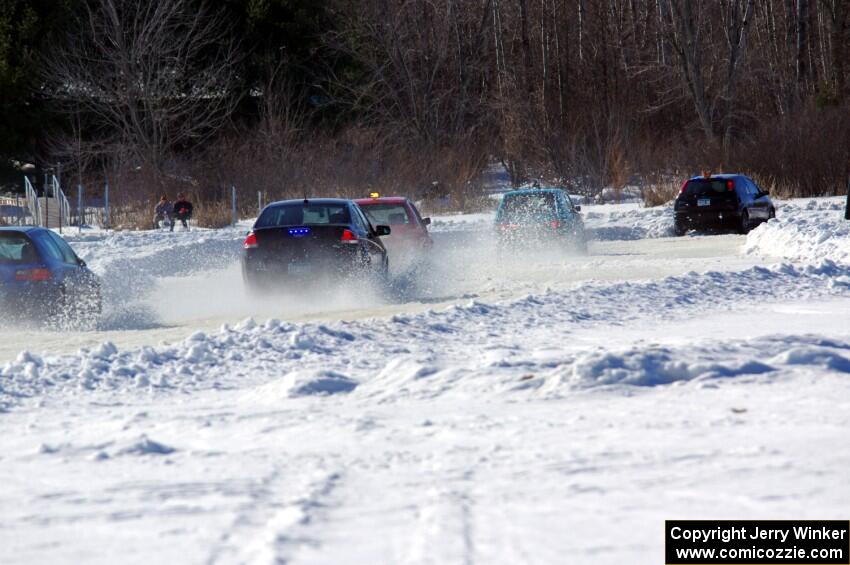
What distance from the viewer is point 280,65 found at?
57.6m

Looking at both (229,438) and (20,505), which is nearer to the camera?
(20,505)

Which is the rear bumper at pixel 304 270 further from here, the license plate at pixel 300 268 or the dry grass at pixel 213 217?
the dry grass at pixel 213 217

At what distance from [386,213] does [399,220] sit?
0.29m

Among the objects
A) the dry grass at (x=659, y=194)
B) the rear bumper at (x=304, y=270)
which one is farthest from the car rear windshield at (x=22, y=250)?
the dry grass at (x=659, y=194)

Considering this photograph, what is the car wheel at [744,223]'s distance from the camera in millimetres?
30609

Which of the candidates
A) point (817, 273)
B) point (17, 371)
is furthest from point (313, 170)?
point (17, 371)

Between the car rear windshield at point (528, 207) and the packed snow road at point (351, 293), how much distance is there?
2.65 feet

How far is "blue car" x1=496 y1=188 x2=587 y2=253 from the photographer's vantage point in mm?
24625

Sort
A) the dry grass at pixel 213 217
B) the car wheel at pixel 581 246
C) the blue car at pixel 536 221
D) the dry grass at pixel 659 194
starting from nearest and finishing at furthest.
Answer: the blue car at pixel 536 221
the car wheel at pixel 581 246
the dry grass at pixel 213 217
the dry grass at pixel 659 194

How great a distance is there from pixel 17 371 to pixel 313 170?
136 ft

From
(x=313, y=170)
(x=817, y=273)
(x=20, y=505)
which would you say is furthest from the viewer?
(x=313, y=170)

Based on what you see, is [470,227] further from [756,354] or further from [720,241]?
[756,354]

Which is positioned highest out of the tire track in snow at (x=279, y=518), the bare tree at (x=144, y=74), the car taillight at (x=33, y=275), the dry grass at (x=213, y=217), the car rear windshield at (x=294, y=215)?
the bare tree at (x=144, y=74)

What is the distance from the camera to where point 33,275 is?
47.4ft
